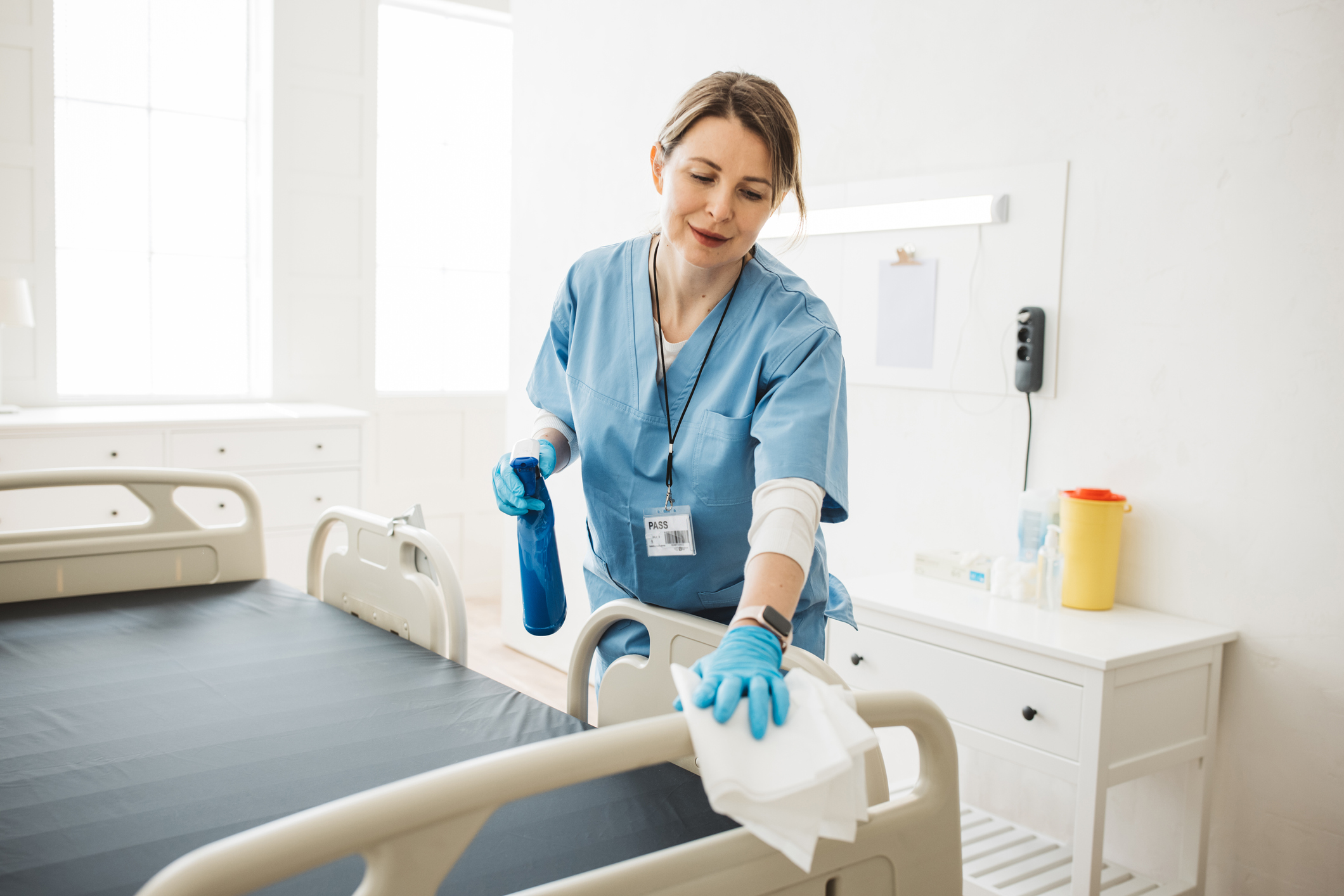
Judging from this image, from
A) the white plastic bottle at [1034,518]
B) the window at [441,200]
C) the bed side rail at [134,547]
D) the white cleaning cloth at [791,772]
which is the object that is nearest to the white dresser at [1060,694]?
the white plastic bottle at [1034,518]

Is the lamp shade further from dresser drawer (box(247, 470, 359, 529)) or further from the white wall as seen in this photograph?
the white wall

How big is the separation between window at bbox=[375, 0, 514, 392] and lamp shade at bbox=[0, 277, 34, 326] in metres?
1.41

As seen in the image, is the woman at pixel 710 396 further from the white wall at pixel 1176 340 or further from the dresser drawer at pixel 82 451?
the dresser drawer at pixel 82 451

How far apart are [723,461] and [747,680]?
0.49 m

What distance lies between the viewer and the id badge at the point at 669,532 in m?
1.39

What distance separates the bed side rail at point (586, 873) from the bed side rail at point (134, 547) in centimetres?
145

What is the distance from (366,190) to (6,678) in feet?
10.5

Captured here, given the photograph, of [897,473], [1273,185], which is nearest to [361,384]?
[897,473]

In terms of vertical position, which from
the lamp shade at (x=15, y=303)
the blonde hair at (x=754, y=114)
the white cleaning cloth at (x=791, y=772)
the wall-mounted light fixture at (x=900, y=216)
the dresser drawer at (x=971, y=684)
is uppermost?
the wall-mounted light fixture at (x=900, y=216)

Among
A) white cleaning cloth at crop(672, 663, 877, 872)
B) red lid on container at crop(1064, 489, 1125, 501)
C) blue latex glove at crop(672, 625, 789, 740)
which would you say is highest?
red lid on container at crop(1064, 489, 1125, 501)

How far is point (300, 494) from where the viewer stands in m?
3.87

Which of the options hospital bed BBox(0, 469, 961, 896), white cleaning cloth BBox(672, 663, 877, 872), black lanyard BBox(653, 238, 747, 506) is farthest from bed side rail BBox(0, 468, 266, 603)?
white cleaning cloth BBox(672, 663, 877, 872)

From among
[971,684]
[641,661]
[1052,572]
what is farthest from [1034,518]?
[641,661]

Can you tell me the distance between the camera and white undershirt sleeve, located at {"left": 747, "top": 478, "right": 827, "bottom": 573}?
116 cm
